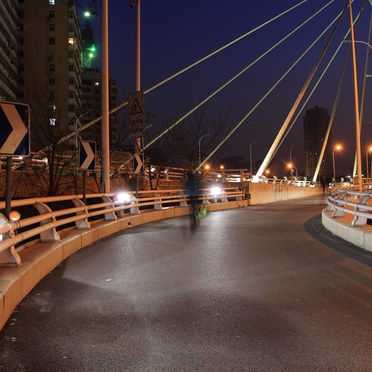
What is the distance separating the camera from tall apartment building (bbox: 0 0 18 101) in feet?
270

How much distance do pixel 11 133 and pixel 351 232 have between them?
7443mm

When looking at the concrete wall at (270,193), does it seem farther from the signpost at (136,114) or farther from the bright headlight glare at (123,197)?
the bright headlight glare at (123,197)

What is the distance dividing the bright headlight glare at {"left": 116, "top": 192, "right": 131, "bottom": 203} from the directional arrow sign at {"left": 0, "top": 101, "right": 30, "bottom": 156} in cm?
775

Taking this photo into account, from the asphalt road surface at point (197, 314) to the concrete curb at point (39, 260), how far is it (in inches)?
5.8

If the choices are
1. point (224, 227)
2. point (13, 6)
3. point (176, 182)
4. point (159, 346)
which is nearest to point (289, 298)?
point (159, 346)

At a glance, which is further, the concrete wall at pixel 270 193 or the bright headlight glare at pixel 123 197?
the concrete wall at pixel 270 193

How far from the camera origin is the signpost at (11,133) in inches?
255

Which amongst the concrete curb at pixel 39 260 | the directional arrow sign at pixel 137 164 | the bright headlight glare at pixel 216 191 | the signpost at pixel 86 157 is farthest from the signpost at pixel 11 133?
the bright headlight glare at pixel 216 191

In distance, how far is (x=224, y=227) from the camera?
14.6 meters

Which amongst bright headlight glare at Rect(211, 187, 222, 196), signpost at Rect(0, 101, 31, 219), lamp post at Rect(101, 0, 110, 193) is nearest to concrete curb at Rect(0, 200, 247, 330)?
signpost at Rect(0, 101, 31, 219)

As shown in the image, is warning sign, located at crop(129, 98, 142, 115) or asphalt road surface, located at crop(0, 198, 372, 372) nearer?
asphalt road surface, located at crop(0, 198, 372, 372)

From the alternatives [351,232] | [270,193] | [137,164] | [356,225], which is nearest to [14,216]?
[351,232]

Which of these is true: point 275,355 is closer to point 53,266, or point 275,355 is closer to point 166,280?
point 166,280

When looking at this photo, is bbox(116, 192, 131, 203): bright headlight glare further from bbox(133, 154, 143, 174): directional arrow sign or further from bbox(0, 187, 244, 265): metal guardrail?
bbox(133, 154, 143, 174): directional arrow sign
